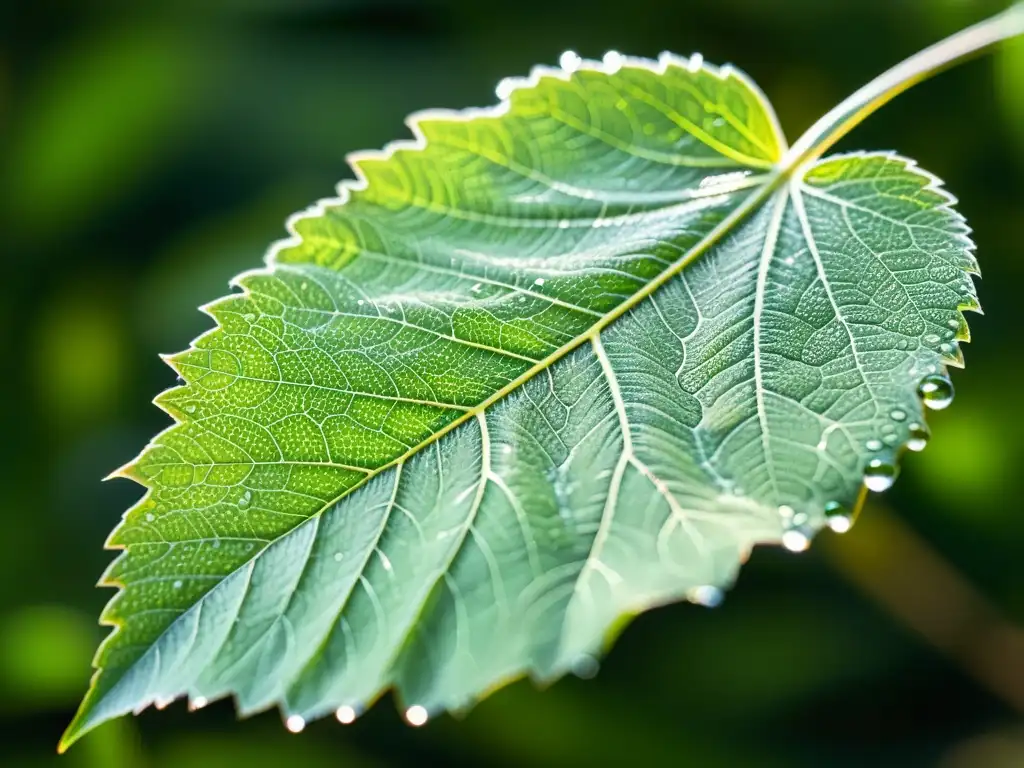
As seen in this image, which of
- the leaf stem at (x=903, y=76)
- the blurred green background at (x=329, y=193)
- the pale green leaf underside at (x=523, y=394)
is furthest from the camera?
the blurred green background at (x=329, y=193)

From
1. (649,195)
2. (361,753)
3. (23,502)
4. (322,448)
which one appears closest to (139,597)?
(322,448)

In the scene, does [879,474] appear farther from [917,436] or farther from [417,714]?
[417,714]

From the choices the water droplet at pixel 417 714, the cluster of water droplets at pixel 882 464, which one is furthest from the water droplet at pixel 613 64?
the water droplet at pixel 417 714

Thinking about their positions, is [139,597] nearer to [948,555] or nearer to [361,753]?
[361,753]

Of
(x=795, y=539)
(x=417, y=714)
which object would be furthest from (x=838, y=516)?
(x=417, y=714)

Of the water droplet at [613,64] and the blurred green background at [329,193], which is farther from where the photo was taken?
the blurred green background at [329,193]

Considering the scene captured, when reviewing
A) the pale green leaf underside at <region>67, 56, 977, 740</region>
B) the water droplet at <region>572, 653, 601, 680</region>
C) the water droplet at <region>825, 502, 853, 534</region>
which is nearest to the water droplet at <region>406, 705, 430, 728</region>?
the pale green leaf underside at <region>67, 56, 977, 740</region>

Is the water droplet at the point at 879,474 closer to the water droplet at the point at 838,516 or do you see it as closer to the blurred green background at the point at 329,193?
the water droplet at the point at 838,516
